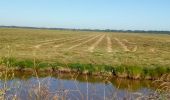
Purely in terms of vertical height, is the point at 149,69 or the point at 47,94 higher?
the point at 47,94

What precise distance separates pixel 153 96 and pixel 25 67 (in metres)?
20.8

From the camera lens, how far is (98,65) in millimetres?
27016

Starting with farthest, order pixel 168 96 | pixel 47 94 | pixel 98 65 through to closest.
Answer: pixel 98 65, pixel 168 96, pixel 47 94

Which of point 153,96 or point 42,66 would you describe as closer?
point 153,96

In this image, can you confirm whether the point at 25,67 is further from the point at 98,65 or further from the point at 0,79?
the point at 0,79

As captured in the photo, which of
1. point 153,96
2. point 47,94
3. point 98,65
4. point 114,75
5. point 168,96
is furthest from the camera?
point 98,65

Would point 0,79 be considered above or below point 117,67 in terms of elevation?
above

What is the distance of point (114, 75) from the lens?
82.6 feet

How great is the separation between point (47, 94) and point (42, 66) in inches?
819

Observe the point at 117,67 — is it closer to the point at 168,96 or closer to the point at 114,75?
the point at 114,75

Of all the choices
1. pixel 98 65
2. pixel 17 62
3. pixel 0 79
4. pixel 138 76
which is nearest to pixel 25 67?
pixel 17 62

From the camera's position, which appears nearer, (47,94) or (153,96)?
(47,94)

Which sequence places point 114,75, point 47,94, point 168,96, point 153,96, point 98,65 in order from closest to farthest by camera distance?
point 47,94 → point 153,96 → point 168,96 → point 114,75 → point 98,65

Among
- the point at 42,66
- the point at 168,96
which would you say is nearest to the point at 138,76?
the point at 42,66
